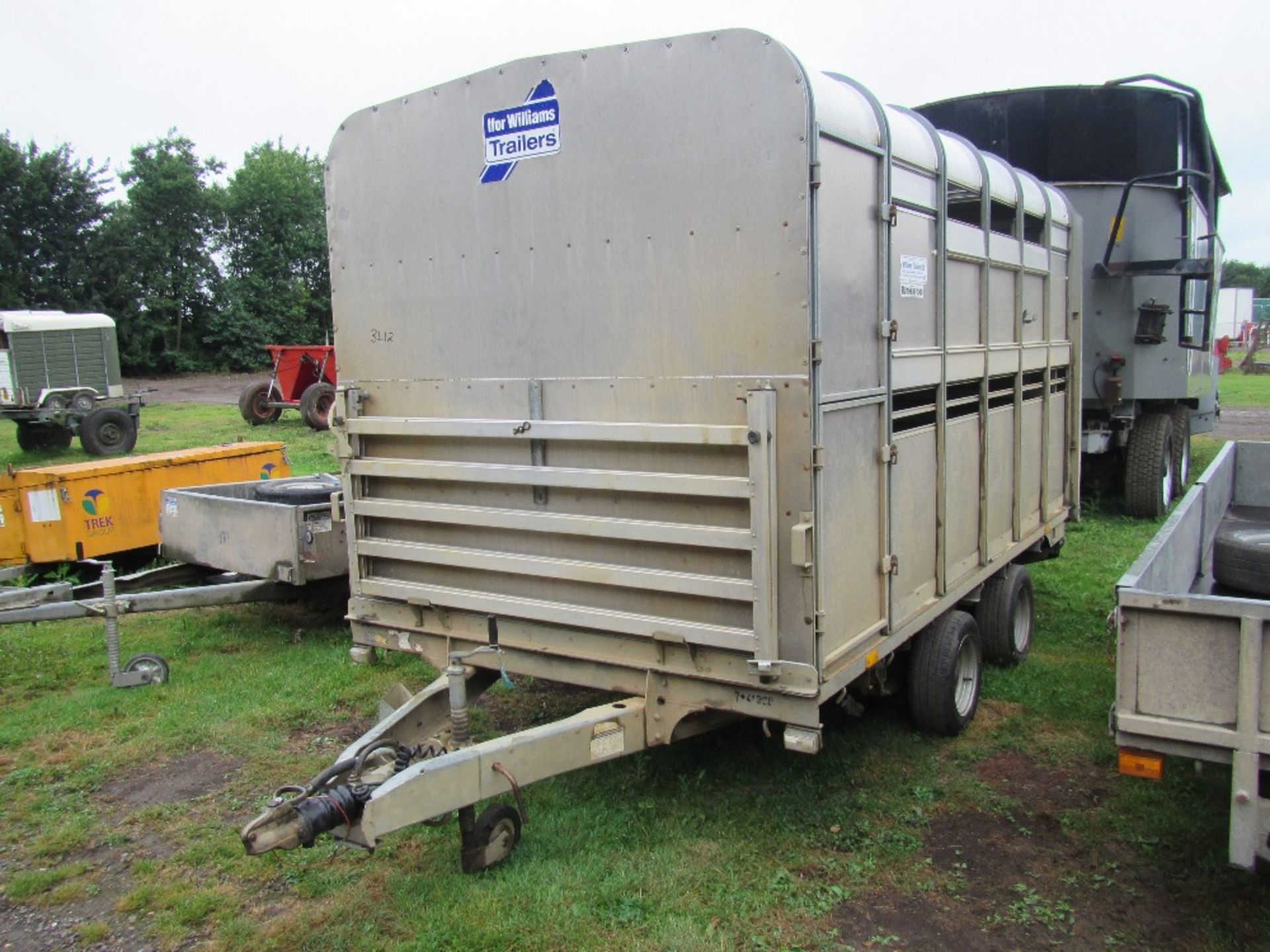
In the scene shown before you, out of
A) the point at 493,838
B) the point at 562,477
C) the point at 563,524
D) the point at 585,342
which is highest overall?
the point at 585,342

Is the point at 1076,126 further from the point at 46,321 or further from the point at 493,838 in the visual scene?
the point at 46,321

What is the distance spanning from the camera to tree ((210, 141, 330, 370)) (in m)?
38.2

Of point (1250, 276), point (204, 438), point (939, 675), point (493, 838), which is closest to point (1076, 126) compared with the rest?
point (939, 675)

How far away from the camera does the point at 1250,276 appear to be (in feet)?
250

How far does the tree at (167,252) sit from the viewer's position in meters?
36.3

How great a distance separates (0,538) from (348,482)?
4275mm

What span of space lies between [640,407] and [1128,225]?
25.4ft

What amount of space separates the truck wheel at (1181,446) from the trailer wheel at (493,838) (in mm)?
9671

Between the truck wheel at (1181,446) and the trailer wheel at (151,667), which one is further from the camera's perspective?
the truck wheel at (1181,446)

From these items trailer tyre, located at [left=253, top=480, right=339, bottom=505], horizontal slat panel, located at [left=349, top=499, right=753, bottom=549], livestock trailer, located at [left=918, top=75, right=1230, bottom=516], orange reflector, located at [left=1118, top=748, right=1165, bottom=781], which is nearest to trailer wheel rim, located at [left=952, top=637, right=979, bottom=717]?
orange reflector, located at [left=1118, top=748, right=1165, bottom=781]

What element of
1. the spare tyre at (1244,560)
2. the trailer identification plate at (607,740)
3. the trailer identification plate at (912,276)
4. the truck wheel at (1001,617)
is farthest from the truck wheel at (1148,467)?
the trailer identification plate at (607,740)

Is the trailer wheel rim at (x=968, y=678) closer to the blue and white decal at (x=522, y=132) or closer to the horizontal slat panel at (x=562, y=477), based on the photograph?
the horizontal slat panel at (x=562, y=477)

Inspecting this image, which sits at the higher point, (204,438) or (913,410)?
A: (913,410)

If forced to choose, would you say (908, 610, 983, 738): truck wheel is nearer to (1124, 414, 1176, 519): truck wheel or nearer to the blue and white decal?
the blue and white decal
